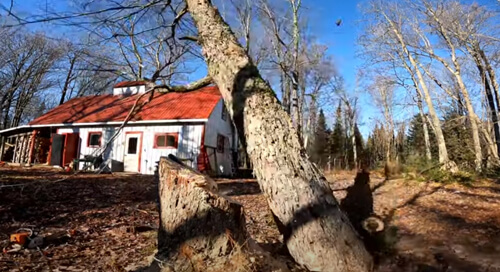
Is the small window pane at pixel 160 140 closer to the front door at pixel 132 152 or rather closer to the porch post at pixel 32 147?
the front door at pixel 132 152

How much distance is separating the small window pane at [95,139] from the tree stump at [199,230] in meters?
16.3

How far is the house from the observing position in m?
16.1

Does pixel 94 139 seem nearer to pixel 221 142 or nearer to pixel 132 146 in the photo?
pixel 132 146

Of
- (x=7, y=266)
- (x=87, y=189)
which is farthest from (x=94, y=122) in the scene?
(x=7, y=266)

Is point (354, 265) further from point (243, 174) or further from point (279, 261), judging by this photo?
point (243, 174)

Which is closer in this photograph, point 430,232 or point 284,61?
point 430,232

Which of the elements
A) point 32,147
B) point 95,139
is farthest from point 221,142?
point 32,147

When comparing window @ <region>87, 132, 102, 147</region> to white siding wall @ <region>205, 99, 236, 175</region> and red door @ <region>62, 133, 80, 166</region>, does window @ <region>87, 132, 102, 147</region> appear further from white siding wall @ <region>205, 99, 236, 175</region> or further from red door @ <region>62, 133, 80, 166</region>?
white siding wall @ <region>205, 99, 236, 175</region>

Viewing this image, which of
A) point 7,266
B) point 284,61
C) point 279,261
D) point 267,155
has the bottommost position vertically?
point 7,266

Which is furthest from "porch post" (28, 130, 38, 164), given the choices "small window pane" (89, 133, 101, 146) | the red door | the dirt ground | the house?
the dirt ground

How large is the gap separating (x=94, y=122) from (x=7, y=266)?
15.4 metres

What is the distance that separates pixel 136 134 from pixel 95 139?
282cm

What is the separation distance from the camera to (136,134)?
668 inches

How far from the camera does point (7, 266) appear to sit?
3.61 metres
